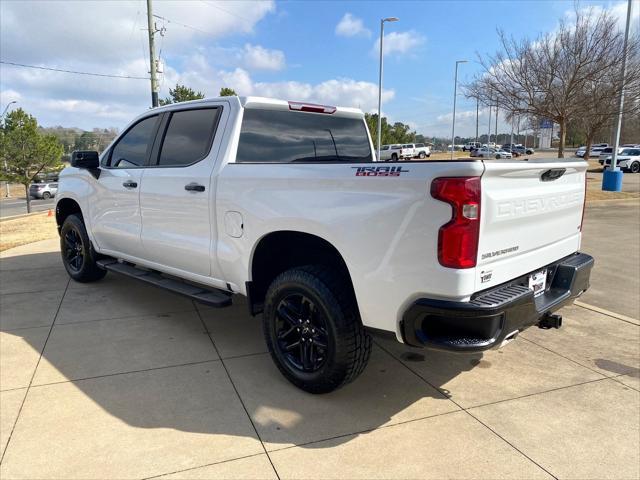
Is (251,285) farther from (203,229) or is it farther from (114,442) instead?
(114,442)

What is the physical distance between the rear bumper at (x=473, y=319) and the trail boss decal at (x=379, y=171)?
69cm

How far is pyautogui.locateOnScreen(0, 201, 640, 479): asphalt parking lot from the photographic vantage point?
8.64 ft

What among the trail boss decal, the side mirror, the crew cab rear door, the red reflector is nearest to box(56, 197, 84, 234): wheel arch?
the side mirror

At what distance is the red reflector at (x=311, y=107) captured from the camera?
4.20 meters

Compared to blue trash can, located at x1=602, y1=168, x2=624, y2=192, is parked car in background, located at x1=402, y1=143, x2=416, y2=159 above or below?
above

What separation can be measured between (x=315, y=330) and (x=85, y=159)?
3.37 meters

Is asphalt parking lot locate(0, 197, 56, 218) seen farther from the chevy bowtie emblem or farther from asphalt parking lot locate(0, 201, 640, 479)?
the chevy bowtie emblem

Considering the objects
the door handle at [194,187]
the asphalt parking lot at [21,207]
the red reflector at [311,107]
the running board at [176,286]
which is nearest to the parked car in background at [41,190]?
the asphalt parking lot at [21,207]

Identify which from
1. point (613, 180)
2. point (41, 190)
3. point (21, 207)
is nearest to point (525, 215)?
point (613, 180)

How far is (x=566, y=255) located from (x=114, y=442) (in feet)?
10.5

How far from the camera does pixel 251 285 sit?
361 cm

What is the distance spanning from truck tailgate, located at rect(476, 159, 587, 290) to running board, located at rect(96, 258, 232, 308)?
203 cm

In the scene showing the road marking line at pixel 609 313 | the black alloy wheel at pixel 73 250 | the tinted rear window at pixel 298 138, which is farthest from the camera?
the black alloy wheel at pixel 73 250

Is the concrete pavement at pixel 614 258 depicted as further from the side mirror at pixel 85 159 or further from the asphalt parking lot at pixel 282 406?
the side mirror at pixel 85 159
